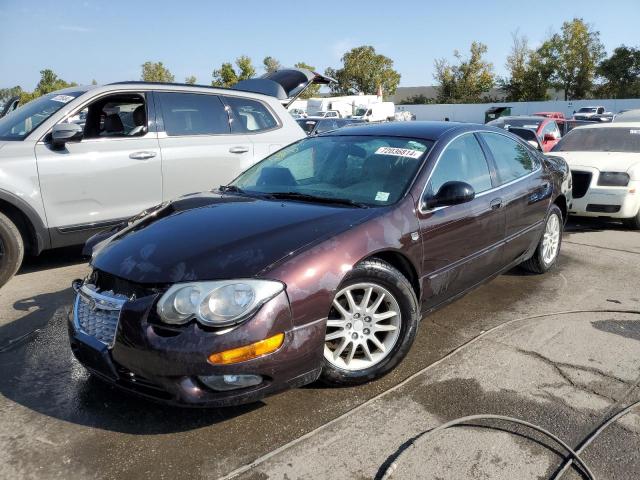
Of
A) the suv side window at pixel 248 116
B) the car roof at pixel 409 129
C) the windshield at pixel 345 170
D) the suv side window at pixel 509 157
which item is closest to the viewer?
the windshield at pixel 345 170

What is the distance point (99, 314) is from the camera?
105 inches

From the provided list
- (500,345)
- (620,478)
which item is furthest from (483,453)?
(500,345)

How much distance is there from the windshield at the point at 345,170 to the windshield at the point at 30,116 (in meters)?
2.25

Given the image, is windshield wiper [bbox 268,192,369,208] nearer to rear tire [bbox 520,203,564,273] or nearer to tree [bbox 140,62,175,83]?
rear tire [bbox 520,203,564,273]

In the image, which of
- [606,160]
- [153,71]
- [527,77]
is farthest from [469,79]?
[606,160]

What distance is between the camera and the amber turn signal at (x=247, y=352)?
7.69 ft

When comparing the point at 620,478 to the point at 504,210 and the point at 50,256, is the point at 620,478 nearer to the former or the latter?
the point at 504,210

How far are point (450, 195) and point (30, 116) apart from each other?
4050 millimetres

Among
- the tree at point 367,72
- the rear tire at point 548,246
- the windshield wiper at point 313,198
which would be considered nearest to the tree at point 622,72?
the tree at point 367,72

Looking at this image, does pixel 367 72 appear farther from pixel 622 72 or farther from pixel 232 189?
pixel 232 189

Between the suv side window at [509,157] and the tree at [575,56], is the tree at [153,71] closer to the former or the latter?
the tree at [575,56]

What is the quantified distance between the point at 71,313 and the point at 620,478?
9.00 ft

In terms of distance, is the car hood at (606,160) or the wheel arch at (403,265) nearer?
the wheel arch at (403,265)

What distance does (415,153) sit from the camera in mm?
3533
